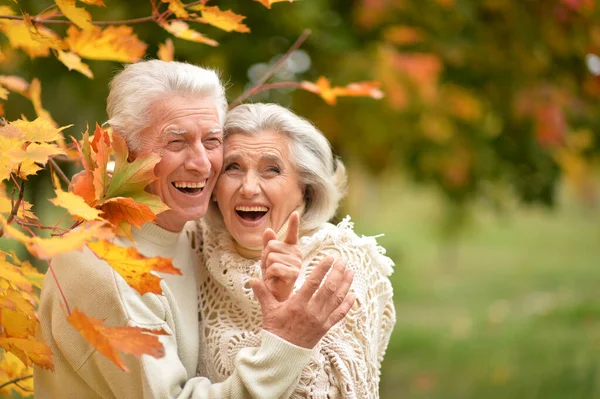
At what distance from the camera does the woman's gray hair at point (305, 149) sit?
264 centimetres

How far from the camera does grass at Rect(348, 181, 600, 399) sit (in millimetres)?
6121

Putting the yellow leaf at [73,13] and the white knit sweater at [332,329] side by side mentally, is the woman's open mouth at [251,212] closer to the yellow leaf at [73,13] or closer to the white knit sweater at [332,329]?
the white knit sweater at [332,329]

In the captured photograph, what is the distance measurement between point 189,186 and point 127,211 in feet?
1.90

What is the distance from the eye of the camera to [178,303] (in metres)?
2.49

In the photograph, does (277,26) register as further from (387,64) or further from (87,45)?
(87,45)

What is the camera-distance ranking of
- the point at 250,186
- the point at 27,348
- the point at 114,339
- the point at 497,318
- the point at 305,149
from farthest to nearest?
the point at 497,318, the point at 305,149, the point at 250,186, the point at 27,348, the point at 114,339

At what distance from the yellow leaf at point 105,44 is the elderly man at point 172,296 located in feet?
0.75

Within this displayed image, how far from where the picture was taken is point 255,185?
256 cm

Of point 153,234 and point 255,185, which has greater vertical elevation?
point 255,185

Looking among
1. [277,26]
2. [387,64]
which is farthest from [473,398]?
[277,26]

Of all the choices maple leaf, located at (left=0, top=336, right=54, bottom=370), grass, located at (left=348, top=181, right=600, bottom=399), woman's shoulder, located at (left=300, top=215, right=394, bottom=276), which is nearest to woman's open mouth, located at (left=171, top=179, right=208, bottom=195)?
woman's shoulder, located at (left=300, top=215, right=394, bottom=276)

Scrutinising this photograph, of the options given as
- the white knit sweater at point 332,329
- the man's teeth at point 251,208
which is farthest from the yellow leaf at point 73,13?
the white knit sweater at point 332,329

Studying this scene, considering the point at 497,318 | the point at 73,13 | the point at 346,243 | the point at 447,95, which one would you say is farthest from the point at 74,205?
the point at 497,318

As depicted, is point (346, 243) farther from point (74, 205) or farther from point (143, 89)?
point (74, 205)
